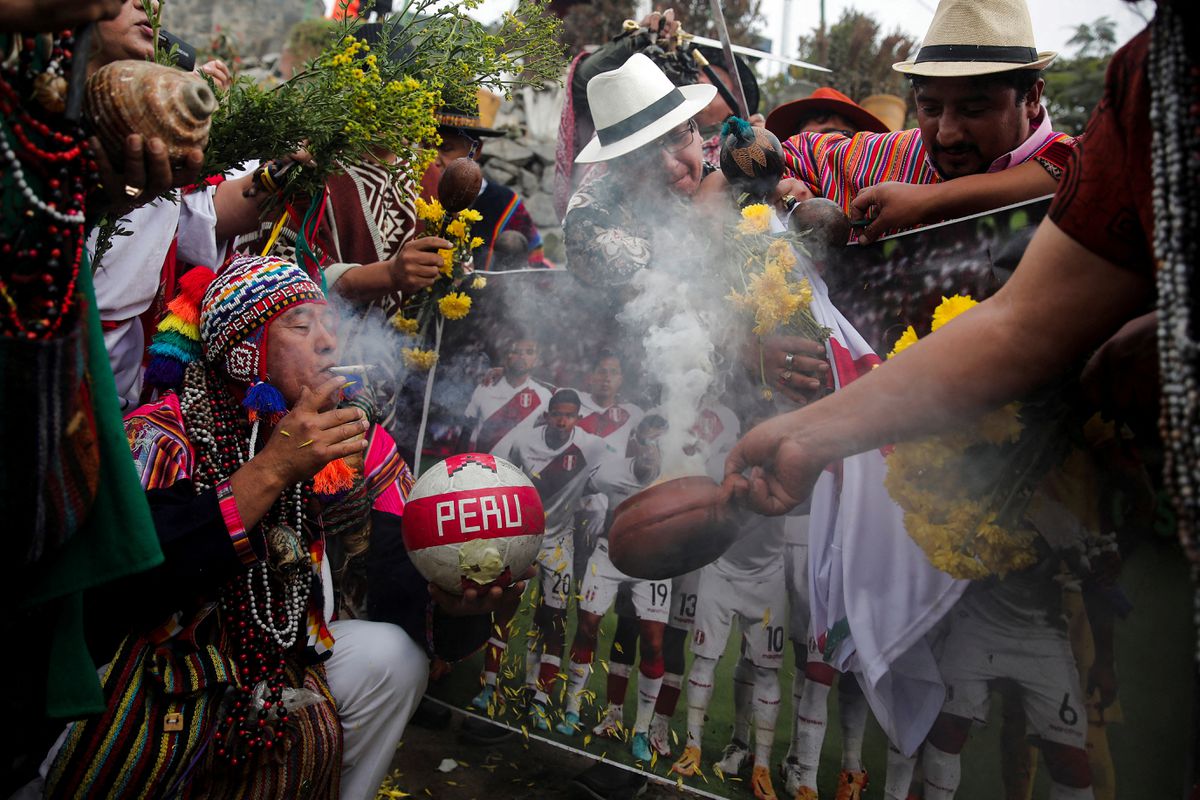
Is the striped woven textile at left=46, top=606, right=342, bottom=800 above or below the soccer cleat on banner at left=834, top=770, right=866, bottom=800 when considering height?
above

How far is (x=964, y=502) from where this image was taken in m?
2.25

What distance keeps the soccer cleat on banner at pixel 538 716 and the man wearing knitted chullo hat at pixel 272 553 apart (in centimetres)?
63

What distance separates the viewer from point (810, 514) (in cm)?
276

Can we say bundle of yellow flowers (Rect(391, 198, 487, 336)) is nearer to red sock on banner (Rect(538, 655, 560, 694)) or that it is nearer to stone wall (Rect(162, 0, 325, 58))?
red sock on banner (Rect(538, 655, 560, 694))

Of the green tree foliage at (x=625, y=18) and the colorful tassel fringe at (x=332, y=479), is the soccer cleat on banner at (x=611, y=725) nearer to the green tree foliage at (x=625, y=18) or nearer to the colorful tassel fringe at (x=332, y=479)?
the colorful tassel fringe at (x=332, y=479)

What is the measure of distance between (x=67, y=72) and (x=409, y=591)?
203cm

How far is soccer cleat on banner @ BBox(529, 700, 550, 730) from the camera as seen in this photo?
11.8 ft

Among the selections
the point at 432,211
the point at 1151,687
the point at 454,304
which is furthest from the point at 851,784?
the point at 432,211

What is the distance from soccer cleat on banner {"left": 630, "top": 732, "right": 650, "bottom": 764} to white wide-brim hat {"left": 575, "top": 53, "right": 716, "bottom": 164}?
2047 millimetres

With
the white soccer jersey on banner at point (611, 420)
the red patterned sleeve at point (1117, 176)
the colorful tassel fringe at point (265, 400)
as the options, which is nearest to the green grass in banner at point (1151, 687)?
the red patterned sleeve at point (1117, 176)

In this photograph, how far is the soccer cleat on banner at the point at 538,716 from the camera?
11.8 ft

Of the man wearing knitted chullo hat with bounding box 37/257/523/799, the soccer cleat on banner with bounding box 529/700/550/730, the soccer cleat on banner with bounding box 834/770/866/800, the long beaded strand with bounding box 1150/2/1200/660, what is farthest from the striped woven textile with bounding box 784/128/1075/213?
the soccer cleat on banner with bounding box 529/700/550/730

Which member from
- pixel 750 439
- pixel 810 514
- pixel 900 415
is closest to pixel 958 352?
pixel 900 415

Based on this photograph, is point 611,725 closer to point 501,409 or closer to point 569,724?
point 569,724
